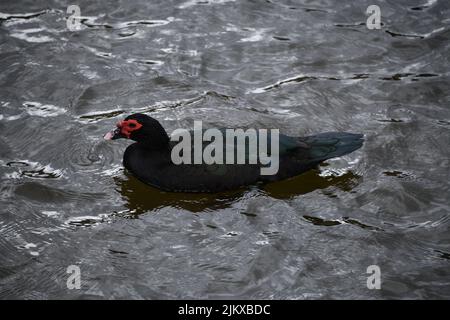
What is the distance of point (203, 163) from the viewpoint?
7.68m

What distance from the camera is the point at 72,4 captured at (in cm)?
1130

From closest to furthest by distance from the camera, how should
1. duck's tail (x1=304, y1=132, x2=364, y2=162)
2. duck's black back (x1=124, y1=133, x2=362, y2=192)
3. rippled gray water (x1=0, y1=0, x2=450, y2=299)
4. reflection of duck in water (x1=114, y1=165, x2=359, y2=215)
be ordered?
rippled gray water (x1=0, y1=0, x2=450, y2=299), duck's black back (x1=124, y1=133, x2=362, y2=192), reflection of duck in water (x1=114, y1=165, x2=359, y2=215), duck's tail (x1=304, y1=132, x2=364, y2=162)

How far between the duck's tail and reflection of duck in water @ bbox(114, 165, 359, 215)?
362mm

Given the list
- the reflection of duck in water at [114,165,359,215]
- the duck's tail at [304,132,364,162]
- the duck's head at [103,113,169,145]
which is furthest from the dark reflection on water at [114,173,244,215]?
the duck's tail at [304,132,364,162]

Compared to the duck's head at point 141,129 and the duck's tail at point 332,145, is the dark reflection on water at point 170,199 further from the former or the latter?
the duck's tail at point 332,145

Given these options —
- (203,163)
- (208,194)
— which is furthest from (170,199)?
(203,163)

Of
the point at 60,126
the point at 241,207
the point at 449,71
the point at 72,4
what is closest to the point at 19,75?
the point at 60,126

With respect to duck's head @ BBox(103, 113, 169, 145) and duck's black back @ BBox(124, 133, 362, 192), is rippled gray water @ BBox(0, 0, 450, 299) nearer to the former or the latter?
duck's black back @ BBox(124, 133, 362, 192)

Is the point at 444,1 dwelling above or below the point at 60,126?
above

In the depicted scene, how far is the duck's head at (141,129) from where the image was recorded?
7852 mm

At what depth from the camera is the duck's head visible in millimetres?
7852

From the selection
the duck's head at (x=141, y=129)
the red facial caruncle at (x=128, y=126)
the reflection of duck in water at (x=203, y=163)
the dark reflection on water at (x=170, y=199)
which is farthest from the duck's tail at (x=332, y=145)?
the red facial caruncle at (x=128, y=126)

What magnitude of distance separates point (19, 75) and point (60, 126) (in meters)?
1.44
